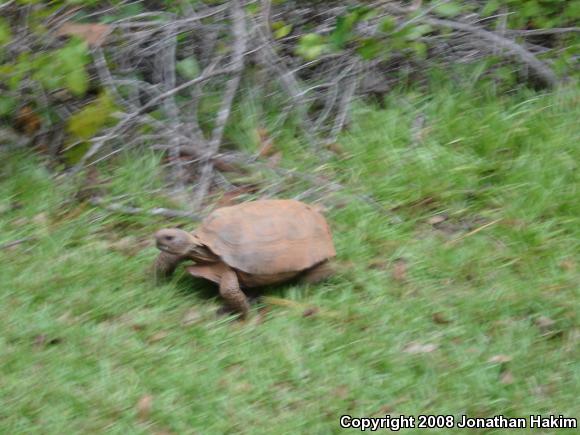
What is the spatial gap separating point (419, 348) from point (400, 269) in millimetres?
731

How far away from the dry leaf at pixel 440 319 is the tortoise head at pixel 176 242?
4.01 feet

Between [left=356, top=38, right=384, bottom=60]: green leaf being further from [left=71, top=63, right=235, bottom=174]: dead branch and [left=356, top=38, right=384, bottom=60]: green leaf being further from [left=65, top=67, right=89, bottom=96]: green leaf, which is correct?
[left=65, top=67, right=89, bottom=96]: green leaf

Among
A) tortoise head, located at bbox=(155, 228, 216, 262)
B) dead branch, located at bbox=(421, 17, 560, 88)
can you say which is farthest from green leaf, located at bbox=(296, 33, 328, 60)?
tortoise head, located at bbox=(155, 228, 216, 262)

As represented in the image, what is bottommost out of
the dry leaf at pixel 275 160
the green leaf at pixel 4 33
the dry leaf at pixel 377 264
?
the dry leaf at pixel 377 264

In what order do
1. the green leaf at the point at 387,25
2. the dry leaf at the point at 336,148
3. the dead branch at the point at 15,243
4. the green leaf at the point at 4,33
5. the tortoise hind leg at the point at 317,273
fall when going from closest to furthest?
the tortoise hind leg at the point at 317,273
the dead branch at the point at 15,243
the green leaf at the point at 4,33
the green leaf at the point at 387,25
the dry leaf at the point at 336,148

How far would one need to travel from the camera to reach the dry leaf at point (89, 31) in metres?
5.84

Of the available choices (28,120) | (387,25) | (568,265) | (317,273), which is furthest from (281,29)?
(568,265)

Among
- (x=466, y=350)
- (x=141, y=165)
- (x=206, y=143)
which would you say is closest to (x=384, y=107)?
(x=206, y=143)

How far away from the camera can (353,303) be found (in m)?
4.95

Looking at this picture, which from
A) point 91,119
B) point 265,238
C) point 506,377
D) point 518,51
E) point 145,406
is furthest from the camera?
point 518,51

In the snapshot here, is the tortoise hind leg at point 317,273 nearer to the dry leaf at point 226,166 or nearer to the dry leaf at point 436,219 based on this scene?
the dry leaf at point 436,219

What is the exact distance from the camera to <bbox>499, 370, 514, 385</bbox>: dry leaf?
436 centimetres

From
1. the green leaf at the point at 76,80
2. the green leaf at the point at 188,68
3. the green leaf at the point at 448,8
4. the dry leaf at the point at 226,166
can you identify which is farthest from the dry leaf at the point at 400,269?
the green leaf at the point at 76,80

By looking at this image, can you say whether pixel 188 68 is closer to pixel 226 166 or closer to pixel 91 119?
pixel 226 166
